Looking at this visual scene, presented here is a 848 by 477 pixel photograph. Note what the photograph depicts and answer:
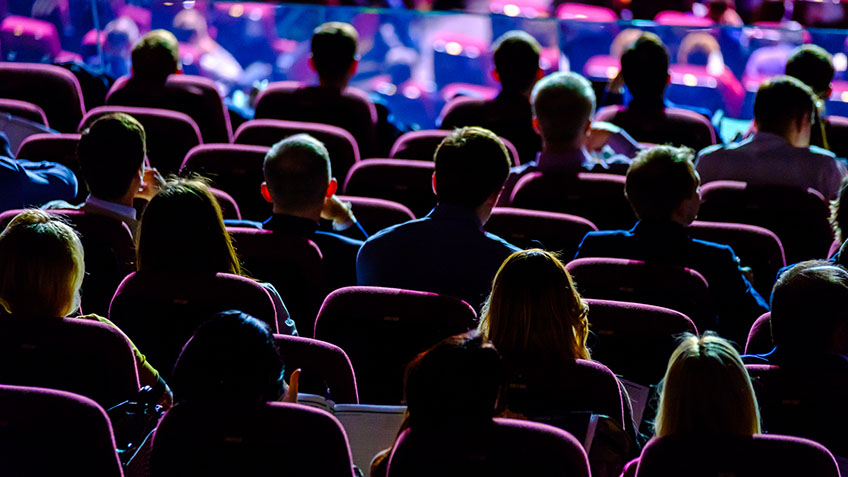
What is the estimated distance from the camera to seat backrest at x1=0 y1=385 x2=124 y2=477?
1.89 m


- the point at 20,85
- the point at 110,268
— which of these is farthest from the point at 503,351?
the point at 20,85

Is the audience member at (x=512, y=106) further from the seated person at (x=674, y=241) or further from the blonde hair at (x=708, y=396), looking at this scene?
the blonde hair at (x=708, y=396)

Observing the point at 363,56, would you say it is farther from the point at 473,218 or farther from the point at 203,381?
the point at 203,381

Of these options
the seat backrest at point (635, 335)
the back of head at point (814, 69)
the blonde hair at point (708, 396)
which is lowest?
the seat backrest at point (635, 335)

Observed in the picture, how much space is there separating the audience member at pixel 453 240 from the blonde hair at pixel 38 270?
94cm

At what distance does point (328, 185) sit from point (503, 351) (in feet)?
4.13

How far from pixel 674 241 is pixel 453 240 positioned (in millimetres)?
697

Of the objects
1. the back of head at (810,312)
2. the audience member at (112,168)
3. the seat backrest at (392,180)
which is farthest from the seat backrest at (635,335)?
the audience member at (112,168)

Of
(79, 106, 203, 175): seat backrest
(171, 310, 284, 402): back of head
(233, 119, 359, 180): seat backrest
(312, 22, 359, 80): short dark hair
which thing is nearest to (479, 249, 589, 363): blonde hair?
(171, 310, 284, 402): back of head

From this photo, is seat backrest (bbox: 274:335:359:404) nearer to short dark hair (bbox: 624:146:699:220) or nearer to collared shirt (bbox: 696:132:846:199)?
short dark hair (bbox: 624:146:699:220)

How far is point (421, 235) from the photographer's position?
308cm

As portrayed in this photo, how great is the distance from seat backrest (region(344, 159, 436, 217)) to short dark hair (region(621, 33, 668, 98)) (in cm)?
149

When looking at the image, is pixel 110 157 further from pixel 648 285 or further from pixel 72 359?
pixel 648 285

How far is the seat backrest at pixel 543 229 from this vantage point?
339cm
